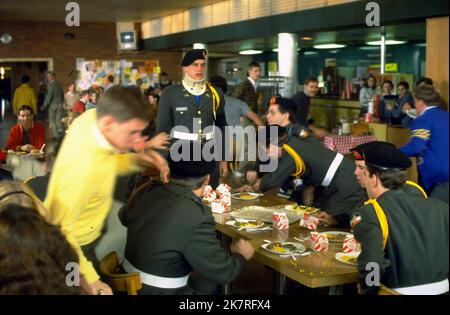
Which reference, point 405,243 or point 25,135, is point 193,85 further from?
point 405,243

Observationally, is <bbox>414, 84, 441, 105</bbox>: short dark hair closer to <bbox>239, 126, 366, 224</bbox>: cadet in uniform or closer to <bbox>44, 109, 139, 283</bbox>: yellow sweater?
<bbox>239, 126, 366, 224</bbox>: cadet in uniform

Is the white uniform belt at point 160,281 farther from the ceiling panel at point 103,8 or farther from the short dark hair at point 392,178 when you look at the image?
the ceiling panel at point 103,8

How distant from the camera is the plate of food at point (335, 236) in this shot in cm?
321

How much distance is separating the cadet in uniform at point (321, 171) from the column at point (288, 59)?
592 cm

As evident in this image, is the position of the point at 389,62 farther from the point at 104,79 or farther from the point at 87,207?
the point at 87,207

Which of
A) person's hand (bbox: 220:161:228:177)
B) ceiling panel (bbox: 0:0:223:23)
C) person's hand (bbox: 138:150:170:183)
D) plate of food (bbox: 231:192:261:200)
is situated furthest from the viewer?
ceiling panel (bbox: 0:0:223:23)

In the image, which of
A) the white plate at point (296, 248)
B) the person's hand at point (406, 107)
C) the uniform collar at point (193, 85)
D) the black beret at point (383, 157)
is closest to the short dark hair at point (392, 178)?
the black beret at point (383, 157)

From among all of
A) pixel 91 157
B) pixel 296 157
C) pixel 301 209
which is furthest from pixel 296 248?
pixel 91 157

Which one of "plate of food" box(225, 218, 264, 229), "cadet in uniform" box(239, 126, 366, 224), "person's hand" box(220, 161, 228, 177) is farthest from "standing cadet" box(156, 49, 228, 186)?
"plate of food" box(225, 218, 264, 229)

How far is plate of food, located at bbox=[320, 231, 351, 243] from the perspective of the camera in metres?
3.21

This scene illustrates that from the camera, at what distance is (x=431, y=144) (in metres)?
3.72

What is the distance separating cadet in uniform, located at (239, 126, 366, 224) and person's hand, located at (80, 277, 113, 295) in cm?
177

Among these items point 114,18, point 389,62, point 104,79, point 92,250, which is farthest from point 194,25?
point 92,250

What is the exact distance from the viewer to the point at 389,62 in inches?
632
